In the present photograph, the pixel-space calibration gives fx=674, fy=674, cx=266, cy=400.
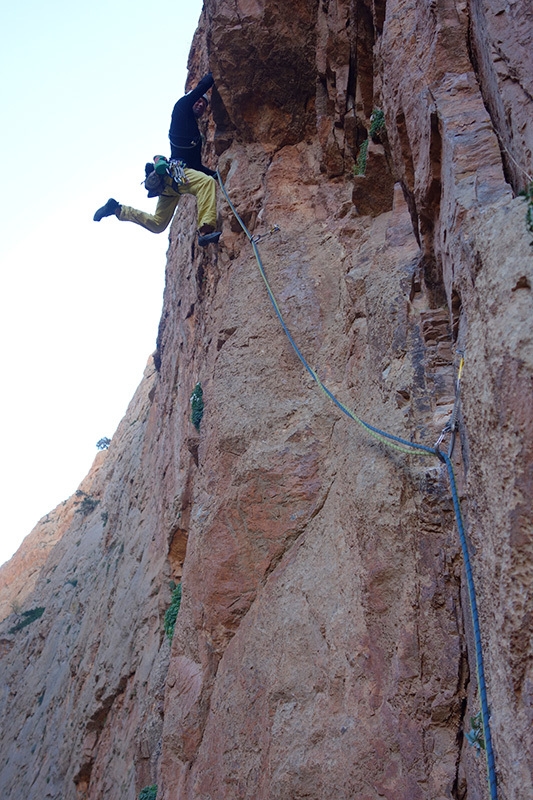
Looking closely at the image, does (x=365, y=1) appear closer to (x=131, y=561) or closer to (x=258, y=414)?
(x=258, y=414)

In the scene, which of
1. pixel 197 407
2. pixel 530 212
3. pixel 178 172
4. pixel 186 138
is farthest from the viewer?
pixel 186 138

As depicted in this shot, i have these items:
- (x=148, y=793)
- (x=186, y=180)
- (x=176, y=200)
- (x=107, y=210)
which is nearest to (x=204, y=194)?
(x=186, y=180)

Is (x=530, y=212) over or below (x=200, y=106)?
below

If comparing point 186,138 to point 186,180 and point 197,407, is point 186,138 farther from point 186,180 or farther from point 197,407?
point 197,407

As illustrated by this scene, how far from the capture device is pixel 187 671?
6520mm

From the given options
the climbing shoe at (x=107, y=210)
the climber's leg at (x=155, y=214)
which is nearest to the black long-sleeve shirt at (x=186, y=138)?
the climber's leg at (x=155, y=214)

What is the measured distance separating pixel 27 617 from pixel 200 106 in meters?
17.9

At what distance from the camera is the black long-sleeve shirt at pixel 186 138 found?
33.7ft

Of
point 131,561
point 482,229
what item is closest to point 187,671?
point 482,229

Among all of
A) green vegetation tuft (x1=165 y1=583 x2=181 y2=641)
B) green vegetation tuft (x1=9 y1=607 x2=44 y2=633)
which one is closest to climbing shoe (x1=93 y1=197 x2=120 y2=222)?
green vegetation tuft (x1=165 y1=583 x2=181 y2=641)

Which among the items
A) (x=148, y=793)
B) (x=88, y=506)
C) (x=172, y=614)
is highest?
(x=88, y=506)

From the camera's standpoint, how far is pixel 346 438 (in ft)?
19.2

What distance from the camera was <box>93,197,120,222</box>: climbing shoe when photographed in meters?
11.0

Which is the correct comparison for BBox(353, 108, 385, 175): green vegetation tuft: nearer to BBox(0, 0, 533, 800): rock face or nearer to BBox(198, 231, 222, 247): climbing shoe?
BBox(0, 0, 533, 800): rock face
